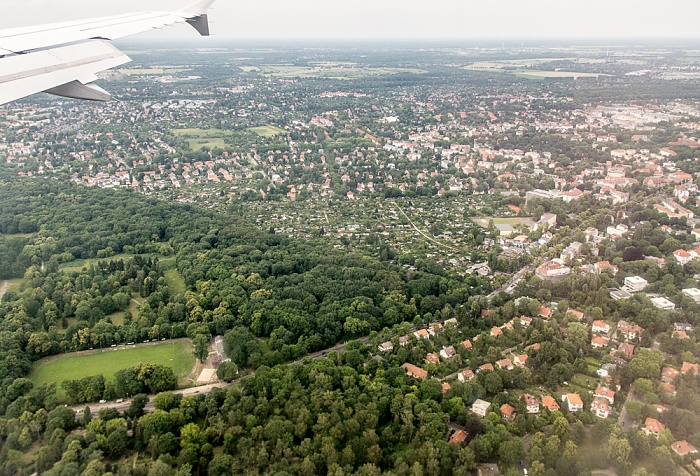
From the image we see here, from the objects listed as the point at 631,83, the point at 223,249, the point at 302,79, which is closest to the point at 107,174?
the point at 223,249

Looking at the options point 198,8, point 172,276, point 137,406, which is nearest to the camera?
point 198,8

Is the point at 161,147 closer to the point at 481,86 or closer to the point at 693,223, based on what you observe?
the point at 693,223

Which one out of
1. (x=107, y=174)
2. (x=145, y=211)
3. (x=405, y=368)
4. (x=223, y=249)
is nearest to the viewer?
(x=405, y=368)

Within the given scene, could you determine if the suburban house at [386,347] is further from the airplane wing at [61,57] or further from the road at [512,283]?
the airplane wing at [61,57]

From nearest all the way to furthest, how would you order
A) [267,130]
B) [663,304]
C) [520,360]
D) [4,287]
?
[520,360], [663,304], [4,287], [267,130]

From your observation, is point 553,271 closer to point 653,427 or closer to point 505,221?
point 505,221

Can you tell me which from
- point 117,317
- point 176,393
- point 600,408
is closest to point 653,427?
point 600,408
